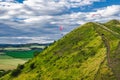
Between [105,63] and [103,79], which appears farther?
[105,63]

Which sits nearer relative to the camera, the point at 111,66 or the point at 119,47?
the point at 111,66

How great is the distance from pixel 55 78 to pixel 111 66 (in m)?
50.4

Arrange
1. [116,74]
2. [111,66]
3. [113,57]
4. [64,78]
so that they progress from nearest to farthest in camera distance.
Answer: [116,74] < [111,66] < [113,57] < [64,78]

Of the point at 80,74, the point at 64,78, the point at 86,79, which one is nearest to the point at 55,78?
the point at 64,78

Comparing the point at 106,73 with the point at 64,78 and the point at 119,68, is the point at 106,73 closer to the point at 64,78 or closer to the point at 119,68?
the point at 119,68

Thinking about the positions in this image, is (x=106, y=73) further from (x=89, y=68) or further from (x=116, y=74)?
(x=89, y=68)

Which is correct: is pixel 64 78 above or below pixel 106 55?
below

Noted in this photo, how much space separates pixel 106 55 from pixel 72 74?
27659 mm

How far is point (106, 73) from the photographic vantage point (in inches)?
6245

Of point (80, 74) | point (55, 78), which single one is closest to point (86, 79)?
point (80, 74)

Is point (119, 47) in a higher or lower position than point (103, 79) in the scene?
higher

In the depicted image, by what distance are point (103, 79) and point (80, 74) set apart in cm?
3074

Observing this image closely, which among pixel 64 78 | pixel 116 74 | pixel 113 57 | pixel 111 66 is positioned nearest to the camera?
pixel 116 74

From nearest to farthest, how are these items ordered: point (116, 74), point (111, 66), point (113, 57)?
point (116, 74)
point (111, 66)
point (113, 57)
